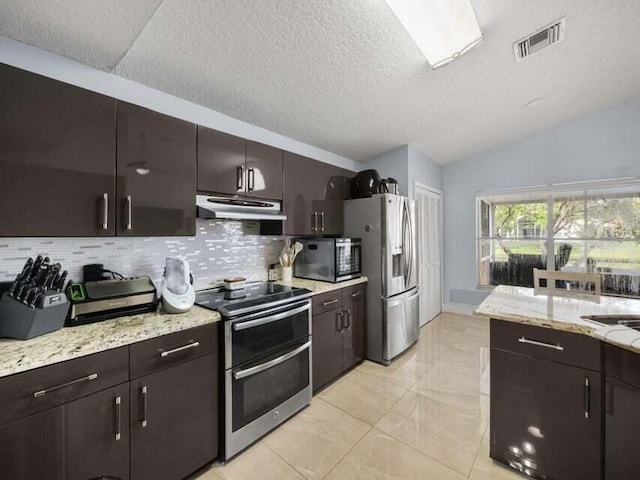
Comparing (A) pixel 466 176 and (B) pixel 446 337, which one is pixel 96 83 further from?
(A) pixel 466 176

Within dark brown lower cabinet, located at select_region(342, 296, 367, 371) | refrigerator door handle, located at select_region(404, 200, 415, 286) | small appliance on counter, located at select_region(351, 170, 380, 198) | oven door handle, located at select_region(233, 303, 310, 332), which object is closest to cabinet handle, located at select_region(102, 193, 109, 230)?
oven door handle, located at select_region(233, 303, 310, 332)

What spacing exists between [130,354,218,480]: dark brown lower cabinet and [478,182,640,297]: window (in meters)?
4.34

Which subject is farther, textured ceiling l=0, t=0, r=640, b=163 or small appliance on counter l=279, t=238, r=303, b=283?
small appliance on counter l=279, t=238, r=303, b=283

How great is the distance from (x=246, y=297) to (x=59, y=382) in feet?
3.31

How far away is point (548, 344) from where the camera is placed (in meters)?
1.42

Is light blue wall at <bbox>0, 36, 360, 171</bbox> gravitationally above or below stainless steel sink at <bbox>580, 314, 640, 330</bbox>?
above

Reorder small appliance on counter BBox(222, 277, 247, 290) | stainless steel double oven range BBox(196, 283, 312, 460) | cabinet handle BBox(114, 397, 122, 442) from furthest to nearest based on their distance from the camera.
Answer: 1. small appliance on counter BBox(222, 277, 247, 290)
2. stainless steel double oven range BBox(196, 283, 312, 460)
3. cabinet handle BBox(114, 397, 122, 442)

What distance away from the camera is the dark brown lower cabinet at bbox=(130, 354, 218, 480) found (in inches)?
50.8

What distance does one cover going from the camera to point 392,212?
2.82 metres

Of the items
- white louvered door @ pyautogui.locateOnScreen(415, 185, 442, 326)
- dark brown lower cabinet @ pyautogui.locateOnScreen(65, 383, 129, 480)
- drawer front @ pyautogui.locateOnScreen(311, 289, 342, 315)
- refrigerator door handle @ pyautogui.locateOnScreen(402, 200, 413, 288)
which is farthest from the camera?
white louvered door @ pyautogui.locateOnScreen(415, 185, 442, 326)

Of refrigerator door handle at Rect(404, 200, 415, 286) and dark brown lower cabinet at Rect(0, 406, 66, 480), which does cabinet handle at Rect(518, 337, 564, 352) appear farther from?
dark brown lower cabinet at Rect(0, 406, 66, 480)

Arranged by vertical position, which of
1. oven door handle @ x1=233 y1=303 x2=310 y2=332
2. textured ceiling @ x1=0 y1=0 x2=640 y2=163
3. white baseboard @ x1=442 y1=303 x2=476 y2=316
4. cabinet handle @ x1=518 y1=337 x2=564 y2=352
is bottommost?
white baseboard @ x1=442 y1=303 x2=476 y2=316

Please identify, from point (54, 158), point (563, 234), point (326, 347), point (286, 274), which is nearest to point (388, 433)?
point (326, 347)

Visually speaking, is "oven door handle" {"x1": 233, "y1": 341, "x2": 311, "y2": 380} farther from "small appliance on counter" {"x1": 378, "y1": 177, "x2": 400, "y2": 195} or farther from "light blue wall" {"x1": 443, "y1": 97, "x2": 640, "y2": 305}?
"light blue wall" {"x1": 443, "y1": 97, "x2": 640, "y2": 305}
